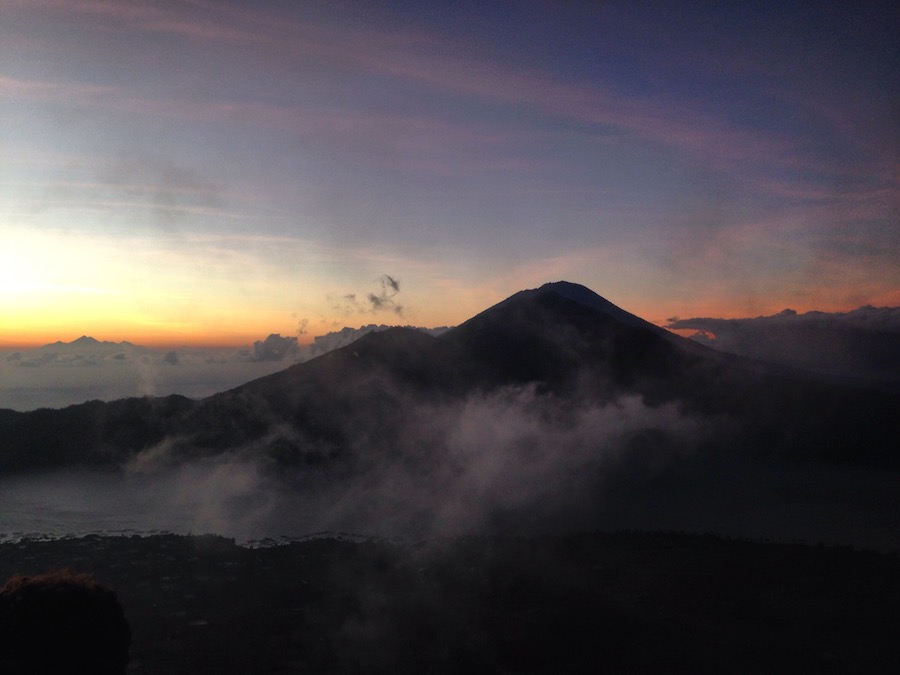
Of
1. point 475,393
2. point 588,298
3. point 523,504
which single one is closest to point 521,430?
point 475,393

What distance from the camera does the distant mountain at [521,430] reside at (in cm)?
5978

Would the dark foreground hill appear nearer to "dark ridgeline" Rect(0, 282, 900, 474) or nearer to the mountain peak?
"dark ridgeline" Rect(0, 282, 900, 474)

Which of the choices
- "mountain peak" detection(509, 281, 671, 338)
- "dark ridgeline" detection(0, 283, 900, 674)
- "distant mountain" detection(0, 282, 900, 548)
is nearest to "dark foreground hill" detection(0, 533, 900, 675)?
"dark ridgeline" detection(0, 283, 900, 674)

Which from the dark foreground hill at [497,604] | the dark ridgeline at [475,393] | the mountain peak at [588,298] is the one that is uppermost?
the mountain peak at [588,298]

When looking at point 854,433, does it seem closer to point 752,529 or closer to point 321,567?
point 752,529

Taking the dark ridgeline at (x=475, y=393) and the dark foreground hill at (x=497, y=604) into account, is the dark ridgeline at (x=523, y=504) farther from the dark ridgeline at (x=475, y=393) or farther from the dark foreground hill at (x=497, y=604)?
the dark ridgeline at (x=475, y=393)

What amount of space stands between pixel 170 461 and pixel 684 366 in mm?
84519

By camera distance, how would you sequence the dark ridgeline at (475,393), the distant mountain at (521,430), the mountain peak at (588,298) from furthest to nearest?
the mountain peak at (588,298) < the dark ridgeline at (475,393) < the distant mountain at (521,430)

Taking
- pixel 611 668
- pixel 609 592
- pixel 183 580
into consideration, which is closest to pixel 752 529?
pixel 609 592

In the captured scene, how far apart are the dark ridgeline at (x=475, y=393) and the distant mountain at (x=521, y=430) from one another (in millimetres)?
295

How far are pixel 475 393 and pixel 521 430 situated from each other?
11764 mm

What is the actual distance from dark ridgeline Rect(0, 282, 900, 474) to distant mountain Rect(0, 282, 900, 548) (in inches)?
11.6

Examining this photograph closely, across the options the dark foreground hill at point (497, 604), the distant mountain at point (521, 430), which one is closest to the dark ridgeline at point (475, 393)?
the distant mountain at point (521, 430)

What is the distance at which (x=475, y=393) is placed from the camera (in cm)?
9450
